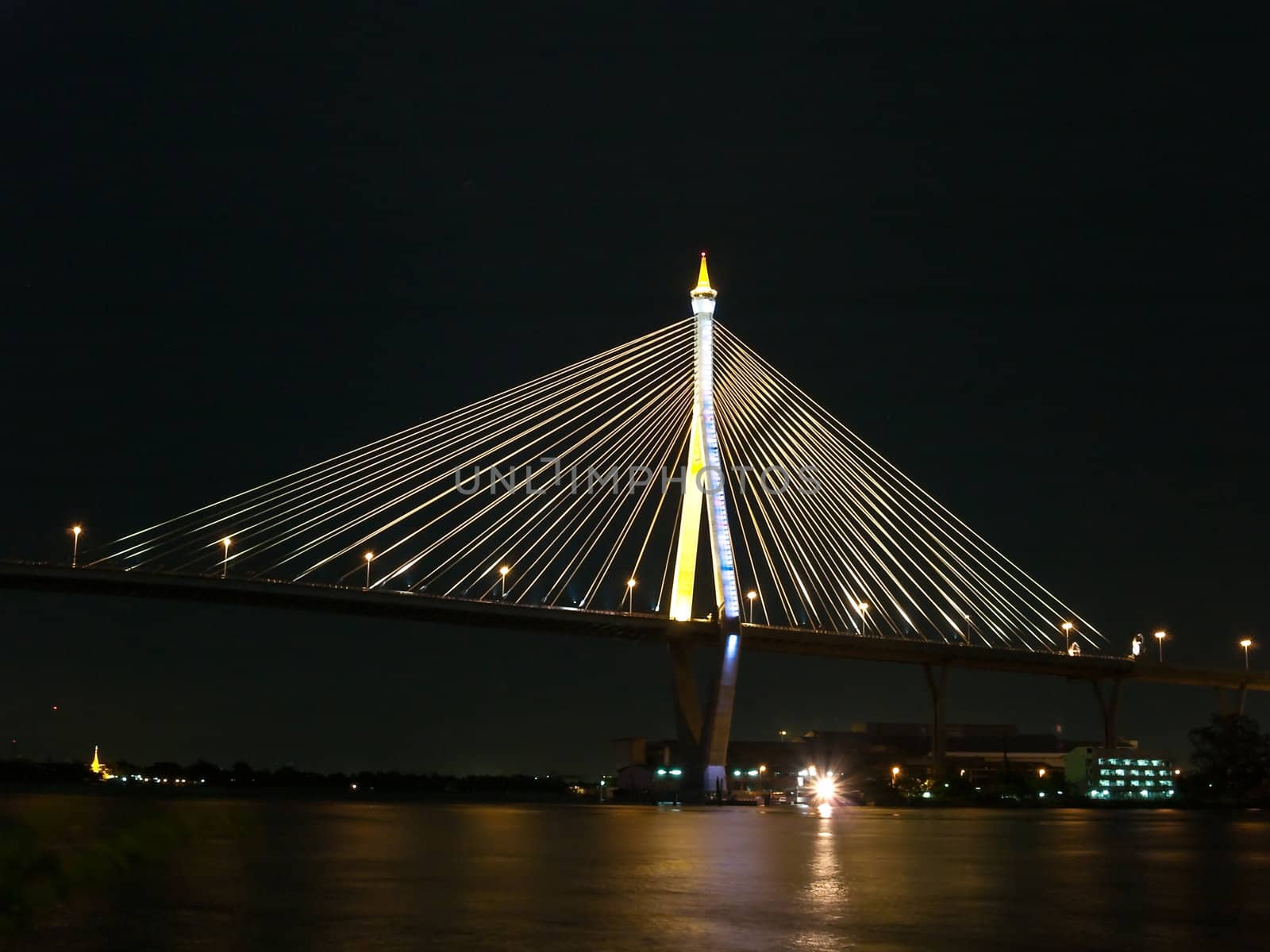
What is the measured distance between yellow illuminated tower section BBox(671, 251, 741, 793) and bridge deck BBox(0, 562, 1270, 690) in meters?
1.31

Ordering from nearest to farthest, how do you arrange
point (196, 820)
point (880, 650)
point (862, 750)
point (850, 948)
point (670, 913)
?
point (196, 820) < point (850, 948) < point (670, 913) < point (880, 650) < point (862, 750)

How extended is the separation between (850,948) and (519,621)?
36.4 metres

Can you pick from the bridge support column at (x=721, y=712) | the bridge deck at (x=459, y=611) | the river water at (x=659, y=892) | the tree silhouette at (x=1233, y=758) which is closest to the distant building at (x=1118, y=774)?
the tree silhouette at (x=1233, y=758)

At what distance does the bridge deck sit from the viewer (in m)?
42.7

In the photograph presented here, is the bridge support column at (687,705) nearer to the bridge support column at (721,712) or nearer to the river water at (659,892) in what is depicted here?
the bridge support column at (721,712)

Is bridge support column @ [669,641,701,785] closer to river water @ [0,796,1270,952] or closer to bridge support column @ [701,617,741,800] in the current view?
bridge support column @ [701,617,741,800]

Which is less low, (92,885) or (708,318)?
(708,318)

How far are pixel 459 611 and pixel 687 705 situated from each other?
756 cm

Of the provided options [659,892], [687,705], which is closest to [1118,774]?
[687,705]

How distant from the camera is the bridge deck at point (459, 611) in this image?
42.7 metres

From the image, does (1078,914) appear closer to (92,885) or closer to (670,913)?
(670,913)

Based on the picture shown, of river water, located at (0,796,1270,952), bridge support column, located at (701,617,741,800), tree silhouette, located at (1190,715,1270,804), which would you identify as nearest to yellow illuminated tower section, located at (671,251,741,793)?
bridge support column, located at (701,617,741,800)

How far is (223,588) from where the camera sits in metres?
43.4

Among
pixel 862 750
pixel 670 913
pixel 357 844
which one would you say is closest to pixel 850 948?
pixel 670 913
